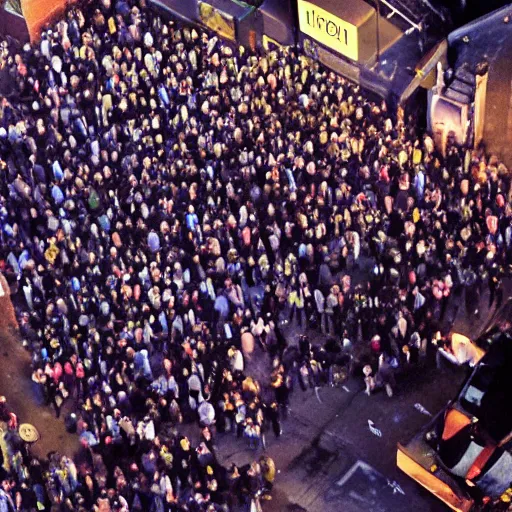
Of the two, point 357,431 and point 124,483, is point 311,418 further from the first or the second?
point 124,483

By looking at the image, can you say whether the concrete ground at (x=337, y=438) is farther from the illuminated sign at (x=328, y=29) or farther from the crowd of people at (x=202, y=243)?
the illuminated sign at (x=328, y=29)

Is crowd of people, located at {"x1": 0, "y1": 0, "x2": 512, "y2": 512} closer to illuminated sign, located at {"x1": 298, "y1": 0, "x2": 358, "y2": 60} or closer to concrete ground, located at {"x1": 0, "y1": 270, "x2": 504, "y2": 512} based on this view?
concrete ground, located at {"x1": 0, "y1": 270, "x2": 504, "y2": 512}

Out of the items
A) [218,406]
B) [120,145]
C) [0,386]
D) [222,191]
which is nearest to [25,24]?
[120,145]

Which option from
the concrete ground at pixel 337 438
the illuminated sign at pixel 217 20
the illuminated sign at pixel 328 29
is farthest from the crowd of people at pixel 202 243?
the illuminated sign at pixel 328 29

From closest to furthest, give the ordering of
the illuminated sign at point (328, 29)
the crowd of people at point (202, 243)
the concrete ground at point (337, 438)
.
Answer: the concrete ground at point (337, 438) < the crowd of people at point (202, 243) < the illuminated sign at point (328, 29)

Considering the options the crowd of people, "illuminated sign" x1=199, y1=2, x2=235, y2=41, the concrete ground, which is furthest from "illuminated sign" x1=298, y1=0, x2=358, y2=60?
the concrete ground

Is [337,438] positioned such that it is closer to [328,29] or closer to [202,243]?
[202,243]
